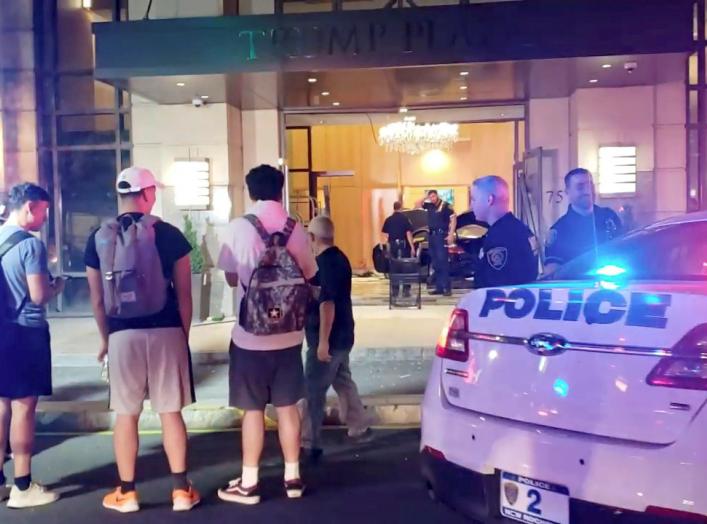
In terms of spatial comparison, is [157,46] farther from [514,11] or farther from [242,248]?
[242,248]

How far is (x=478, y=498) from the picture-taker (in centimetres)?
307

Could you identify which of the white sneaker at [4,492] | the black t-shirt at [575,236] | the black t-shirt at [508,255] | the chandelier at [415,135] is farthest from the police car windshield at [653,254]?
the chandelier at [415,135]

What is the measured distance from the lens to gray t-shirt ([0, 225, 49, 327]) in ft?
14.7

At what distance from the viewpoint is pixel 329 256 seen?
16.9ft

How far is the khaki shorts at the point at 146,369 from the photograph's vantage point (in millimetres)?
4207

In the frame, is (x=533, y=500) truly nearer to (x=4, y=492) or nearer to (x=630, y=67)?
(x=4, y=492)

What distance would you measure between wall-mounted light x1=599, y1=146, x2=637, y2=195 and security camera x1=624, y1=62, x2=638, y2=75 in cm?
123

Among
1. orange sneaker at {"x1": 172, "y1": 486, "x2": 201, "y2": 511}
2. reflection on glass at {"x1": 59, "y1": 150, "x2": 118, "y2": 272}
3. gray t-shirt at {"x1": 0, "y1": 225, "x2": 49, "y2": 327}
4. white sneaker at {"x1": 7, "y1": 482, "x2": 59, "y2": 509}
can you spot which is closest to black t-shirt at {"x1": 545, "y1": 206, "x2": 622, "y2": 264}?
orange sneaker at {"x1": 172, "y1": 486, "x2": 201, "y2": 511}

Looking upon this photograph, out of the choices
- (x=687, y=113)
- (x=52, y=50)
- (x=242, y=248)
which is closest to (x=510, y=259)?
(x=242, y=248)

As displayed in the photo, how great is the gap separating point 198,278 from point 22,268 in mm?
6308

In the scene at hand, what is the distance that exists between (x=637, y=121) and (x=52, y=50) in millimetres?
8609

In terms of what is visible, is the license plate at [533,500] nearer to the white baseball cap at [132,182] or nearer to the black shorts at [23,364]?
the white baseball cap at [132,182]

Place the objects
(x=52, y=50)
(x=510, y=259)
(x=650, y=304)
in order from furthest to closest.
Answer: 1. (x=52, y=50)
2. (x=510, y=259)
3. (x=650, y=304)

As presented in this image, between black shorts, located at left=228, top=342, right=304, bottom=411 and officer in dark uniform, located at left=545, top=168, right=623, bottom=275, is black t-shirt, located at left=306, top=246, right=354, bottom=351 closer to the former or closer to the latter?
black shorts, located at left=228, top=342, right=304, bottom=411
